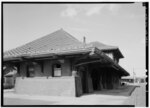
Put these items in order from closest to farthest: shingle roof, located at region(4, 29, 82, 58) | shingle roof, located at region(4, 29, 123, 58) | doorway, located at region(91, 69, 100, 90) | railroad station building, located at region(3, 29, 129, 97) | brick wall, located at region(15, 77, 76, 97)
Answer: railroad station building, located at region(3, 29, 129, 97) → brick wall, located at region(15, 77, 76, 97) → shingle roof, located at region(4, 29, 123, 58) → shingle roof, located at region(4, 29, 82, 58) → doorway, located at region(91, 69, 100, 90)

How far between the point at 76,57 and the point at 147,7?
570cm

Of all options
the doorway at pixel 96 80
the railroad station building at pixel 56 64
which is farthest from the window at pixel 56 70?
the doorway at pixel 96 80

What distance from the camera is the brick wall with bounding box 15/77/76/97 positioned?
42.7 feet

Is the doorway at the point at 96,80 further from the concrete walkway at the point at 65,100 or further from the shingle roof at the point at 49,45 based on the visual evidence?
the concrete walkway at the point at 65,100

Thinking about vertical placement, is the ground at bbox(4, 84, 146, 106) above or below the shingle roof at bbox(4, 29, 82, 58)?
below

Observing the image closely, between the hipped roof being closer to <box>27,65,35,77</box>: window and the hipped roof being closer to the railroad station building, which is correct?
the railroad station building

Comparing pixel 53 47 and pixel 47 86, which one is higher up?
pixel 53 47

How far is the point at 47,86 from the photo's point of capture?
13.8 meters

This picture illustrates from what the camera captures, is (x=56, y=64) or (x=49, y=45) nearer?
(x=56, y=64)

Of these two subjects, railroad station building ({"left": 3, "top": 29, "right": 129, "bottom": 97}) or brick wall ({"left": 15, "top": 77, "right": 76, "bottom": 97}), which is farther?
brick wall ({"left": 15, "top": 77, "right": 76, "bottom": 97})

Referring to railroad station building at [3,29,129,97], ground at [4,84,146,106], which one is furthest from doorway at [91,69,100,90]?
ground at [4,84,146,106]

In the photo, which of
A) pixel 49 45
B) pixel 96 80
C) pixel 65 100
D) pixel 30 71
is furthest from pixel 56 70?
pixel 96 80

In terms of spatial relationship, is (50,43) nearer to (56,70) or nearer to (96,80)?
(56,70)

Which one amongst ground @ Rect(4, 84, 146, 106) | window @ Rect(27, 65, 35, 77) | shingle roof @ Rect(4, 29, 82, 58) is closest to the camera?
ground @ Rect(4, 84, 146, 106)
